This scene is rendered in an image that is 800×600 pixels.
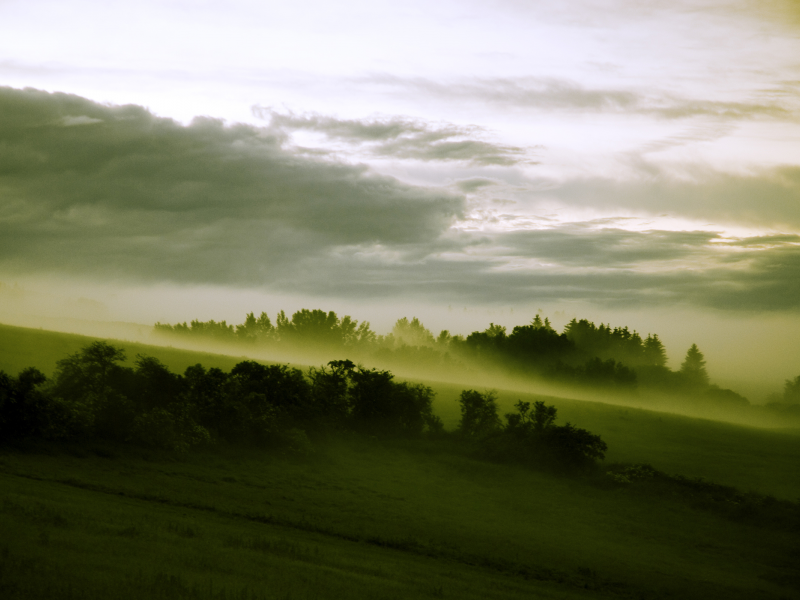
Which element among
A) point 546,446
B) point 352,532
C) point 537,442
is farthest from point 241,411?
point 546,446

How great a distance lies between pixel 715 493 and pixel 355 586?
3844 centimetres

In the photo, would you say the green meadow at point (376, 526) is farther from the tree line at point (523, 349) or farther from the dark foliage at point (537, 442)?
the tree line at point (523, 349)

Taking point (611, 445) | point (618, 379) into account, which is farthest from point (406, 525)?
point (618, 379)

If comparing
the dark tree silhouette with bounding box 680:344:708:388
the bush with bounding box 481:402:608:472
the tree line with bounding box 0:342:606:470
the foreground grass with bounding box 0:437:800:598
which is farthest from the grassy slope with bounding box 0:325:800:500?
the dark tree silhouette with bounding box 680:344:708:388

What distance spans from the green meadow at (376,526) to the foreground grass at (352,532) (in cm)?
11

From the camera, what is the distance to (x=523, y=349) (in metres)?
137

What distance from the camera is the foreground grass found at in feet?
48.6

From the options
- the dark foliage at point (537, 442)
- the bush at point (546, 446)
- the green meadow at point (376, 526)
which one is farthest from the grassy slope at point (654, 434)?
the dark foliage at point (537, 442)

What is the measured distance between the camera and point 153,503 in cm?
2614

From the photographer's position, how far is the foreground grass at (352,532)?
1480 cm

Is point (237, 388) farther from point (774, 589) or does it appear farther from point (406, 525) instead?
point (774, 589)

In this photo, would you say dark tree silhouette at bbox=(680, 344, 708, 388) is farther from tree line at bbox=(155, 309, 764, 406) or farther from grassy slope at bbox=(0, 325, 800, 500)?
grassy slope at bbox=(0, 325, 800, 500)

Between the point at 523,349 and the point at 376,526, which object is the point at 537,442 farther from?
the point at 523,349

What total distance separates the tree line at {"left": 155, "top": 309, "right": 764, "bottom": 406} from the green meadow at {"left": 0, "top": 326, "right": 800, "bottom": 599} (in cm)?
6902
